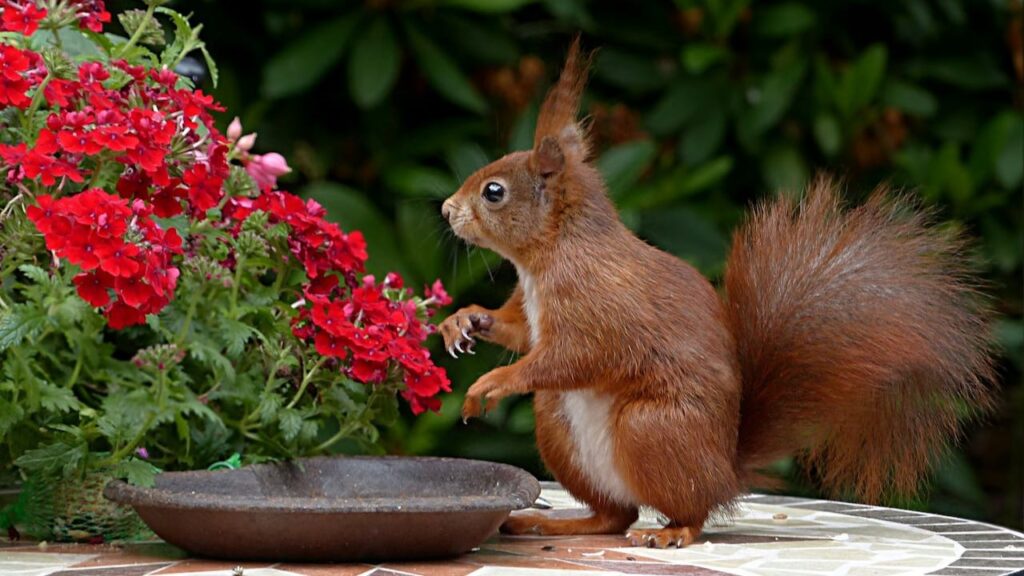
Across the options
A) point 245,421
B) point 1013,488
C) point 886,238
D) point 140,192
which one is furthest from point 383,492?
point 1013,488

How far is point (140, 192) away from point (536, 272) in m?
0.56

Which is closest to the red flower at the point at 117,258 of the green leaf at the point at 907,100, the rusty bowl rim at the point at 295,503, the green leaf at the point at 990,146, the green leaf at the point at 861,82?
the rusty bowl rim at the point at 295,503

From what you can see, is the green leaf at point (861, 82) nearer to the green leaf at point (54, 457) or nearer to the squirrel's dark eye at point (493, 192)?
the squirrel's dark eye at point (493, 192)

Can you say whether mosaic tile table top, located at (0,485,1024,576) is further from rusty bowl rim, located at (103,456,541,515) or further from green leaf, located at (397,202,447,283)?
green leaf, located at (397,202,447,283)

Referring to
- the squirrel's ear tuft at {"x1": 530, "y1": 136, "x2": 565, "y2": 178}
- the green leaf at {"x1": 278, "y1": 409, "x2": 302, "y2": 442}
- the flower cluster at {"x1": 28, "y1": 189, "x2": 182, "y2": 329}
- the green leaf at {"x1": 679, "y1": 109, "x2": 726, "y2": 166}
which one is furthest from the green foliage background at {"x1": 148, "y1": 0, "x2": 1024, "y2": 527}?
the flower cluster at {"x1": 28, "y1": 189, "x2": 182, "y2": 329}

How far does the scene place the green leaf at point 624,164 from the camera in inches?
→ 140

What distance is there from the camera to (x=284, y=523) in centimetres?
179

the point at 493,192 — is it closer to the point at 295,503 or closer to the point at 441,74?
the point at 295,503

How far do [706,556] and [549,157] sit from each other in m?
0.61

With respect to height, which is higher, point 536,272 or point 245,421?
point 536,272

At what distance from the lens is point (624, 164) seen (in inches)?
141

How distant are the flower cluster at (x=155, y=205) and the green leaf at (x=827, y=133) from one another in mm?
1788

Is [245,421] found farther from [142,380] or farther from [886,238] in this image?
[886,238]

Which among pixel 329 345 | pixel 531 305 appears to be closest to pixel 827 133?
pixel 531 305
